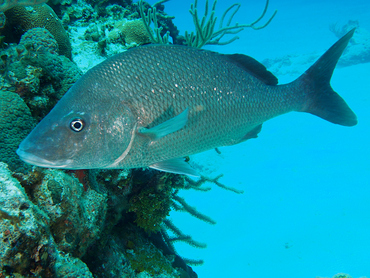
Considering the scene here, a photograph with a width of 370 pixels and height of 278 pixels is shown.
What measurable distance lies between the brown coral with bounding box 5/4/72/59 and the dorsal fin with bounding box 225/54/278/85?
10.3 ft

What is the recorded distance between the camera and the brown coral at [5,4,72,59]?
3.43 metres

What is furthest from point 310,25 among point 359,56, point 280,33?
point 359,56

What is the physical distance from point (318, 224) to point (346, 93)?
17540 mm

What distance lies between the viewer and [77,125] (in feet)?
5.12

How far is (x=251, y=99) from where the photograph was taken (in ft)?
6.84

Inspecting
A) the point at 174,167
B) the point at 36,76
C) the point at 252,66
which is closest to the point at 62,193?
the point at 174,167

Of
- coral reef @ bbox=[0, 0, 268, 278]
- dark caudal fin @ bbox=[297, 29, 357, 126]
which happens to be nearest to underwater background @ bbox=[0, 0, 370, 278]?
coral reef @ bbox=[0, 0, 268, 278]

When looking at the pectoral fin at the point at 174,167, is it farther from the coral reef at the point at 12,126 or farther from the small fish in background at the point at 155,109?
the coral reef at the point at 12,126

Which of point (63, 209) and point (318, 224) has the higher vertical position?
point (318, 224)

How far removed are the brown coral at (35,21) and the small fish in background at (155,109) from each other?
Result: 2.66 m

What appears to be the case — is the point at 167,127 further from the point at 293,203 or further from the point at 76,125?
the point at 293,203

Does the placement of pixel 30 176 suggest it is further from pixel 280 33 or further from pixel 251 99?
pixel 280 33

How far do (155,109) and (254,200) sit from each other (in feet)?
49.5

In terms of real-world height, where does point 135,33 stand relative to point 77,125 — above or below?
above
